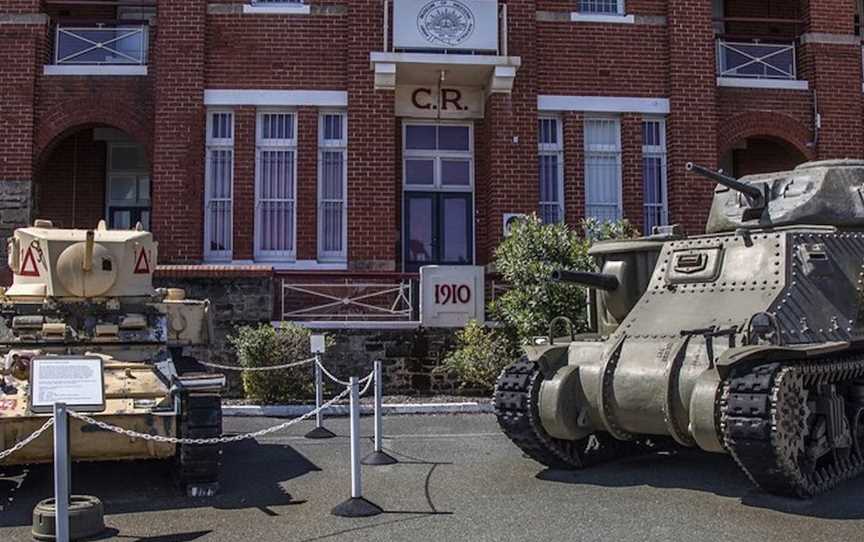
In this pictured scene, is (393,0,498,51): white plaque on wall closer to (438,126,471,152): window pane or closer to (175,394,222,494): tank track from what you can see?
(438,126,471,152): window pane

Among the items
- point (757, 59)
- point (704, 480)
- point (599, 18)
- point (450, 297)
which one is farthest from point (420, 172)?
point (704, 480)

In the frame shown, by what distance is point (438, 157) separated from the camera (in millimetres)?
16312

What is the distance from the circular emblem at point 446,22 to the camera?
1515 centimetres

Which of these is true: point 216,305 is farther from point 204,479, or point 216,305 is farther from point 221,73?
point 204,479

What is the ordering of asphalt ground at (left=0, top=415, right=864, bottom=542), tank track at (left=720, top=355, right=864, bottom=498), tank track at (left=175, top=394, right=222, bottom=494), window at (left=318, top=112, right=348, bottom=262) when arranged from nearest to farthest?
asphalt ground at (left=0, top=415, right=864, bottom=542) → tank track at (left=720, top=355, right=864, bottom=498) → tank track at (left=175, top=394, right=222, bottom=494) → window at (left=318, top=112, right=348, bottom=262)

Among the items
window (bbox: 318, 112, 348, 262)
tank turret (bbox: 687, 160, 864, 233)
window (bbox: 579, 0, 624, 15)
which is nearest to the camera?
tank turret (bbox: 687, 160, 864, 233)

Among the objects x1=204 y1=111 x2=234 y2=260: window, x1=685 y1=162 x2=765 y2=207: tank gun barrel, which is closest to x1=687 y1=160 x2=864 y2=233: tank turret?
x1=685 y1=162 x2=765 y2=207: tank gun barrel

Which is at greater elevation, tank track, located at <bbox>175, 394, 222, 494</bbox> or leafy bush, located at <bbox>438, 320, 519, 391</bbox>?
leafy bush, located at <bbox>438, 320, 519, 391</bbox>

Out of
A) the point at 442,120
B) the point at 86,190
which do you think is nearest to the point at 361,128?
the point at 442,120

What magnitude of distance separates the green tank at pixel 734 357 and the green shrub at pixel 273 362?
15.8 ft

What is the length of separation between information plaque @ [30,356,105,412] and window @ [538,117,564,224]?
1072 centimetres

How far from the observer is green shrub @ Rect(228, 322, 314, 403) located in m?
12.2

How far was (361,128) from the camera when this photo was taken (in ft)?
50.4

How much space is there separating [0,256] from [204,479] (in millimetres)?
9745
